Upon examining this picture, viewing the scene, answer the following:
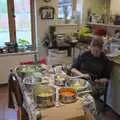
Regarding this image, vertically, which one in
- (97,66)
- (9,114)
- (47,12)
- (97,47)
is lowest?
(9,114)

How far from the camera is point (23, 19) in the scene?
13.8ft

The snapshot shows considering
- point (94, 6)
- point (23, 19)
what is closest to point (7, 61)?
point (23, 19)

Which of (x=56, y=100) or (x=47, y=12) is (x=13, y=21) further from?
(x=56, y=100)

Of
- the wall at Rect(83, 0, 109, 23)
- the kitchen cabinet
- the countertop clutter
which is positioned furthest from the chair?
the wall at Rect(83, 0, 109, 23)

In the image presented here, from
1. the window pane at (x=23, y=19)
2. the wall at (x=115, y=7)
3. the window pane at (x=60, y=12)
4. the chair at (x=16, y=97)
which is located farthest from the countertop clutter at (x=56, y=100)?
the window pane at (x=60, y=12)

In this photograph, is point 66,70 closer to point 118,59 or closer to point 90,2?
point 118,59

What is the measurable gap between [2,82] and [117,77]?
7.29 ft

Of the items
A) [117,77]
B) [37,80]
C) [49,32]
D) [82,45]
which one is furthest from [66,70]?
[49,32]

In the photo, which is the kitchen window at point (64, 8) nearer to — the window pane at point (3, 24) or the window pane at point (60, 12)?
the window pane at point (60, 12)

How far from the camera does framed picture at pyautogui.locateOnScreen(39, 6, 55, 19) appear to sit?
4.03m

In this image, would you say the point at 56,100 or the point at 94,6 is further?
the point at 94,6

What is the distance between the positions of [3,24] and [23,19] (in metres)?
0.40

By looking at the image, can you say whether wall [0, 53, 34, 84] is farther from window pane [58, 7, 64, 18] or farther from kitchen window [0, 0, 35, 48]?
window pane [58, 7, 64, 18]

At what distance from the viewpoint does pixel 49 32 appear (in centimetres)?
412
